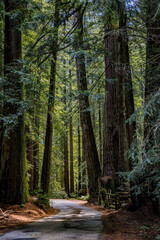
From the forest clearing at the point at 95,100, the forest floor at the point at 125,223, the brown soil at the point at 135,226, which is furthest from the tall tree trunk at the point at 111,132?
the brown soil at the point at 135,226

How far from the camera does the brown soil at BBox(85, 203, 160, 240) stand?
5387mm

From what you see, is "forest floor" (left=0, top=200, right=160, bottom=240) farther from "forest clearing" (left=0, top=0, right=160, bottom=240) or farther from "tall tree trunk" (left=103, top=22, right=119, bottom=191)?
"tall tree trunk" (left=103, top=22, right=119, bottom=191)

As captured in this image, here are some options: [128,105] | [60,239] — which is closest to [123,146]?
[128,105]

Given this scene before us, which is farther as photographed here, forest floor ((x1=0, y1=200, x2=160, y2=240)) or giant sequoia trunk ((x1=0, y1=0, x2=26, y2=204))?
giant sequoia trunk ((x1=0, y1=0, x2=26, y2=204))

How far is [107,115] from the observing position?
13.5 m

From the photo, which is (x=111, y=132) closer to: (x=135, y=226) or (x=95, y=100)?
(x=95, y=100)

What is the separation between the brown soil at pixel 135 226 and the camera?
539 cm

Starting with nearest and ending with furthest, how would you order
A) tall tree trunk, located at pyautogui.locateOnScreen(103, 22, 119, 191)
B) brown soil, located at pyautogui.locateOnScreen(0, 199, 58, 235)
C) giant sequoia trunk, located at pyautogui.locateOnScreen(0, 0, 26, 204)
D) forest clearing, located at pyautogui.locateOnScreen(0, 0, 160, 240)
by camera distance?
forest clearing, located at pyautogui.locateOnScreen(0, 0, 160, 240), brown soil, located at pyautogui.locateOnScreen(0, 199, 58, 235), giant sequoia trunk, located at pyautogui.locateOnScreen(0, 0, 26, 204), tall tree trunk, located at pyautogui.locateOnScreen(103, 22, 119, 191)

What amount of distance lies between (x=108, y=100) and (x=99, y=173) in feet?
16.0

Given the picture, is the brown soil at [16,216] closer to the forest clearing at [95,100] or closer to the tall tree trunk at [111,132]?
the forest clearing at [95,100]

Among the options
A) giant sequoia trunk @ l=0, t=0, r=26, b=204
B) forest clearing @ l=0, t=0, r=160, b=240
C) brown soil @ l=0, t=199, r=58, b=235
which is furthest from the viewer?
giant sequoia trunk @ l=0, t=0, r=26, b=204

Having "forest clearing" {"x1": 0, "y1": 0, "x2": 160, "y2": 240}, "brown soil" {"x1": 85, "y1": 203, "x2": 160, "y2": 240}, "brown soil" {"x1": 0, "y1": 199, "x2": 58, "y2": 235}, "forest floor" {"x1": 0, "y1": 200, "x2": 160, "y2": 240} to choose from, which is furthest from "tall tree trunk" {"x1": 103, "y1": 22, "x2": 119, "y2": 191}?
"brown soil" {"x1": 0, "y1": 199, "x2": 58, "y2": 235}

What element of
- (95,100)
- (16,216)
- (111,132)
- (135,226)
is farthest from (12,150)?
(111,132)

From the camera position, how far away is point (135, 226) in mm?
6469
